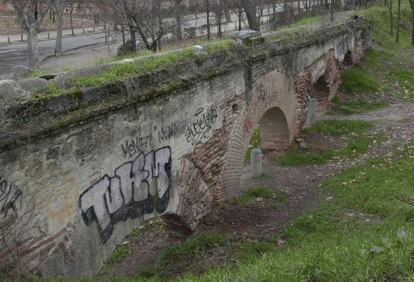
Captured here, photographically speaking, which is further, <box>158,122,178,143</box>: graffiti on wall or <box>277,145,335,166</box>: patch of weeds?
<box>277,145,335,166</box>: patch of weeds

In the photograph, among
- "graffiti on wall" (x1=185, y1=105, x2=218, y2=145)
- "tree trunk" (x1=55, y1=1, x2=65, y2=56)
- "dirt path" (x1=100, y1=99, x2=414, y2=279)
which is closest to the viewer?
"graffiti on wall" (x1=185, y1=105, x2=218, y2=145)

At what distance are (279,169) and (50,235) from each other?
8.17m

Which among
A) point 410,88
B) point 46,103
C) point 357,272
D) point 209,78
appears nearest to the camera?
point 357,272

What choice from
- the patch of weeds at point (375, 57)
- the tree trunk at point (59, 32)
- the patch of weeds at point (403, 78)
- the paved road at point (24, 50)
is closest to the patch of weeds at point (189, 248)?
the patch of weeds at point (403, 78)

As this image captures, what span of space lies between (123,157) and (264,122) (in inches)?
306

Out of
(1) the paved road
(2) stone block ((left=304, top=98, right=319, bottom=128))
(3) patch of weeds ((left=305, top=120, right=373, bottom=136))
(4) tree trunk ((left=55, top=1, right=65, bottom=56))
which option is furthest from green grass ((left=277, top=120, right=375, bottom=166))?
(4) tree trunk ((left=55, top=1, right=65, bottom=56))

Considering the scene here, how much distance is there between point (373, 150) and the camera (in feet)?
44.3

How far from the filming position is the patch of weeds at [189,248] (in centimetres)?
838

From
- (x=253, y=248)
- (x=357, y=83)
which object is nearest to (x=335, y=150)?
(x=253, y=248)

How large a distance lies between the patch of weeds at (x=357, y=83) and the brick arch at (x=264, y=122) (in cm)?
614

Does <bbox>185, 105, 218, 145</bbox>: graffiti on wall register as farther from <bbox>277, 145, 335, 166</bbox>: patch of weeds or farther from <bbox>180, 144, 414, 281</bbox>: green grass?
<bbox>277, 145, 335, 166</bbox>: patch of weeds

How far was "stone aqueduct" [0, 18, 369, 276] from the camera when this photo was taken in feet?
16.5

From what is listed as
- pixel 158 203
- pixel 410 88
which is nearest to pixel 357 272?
pixel 158 203

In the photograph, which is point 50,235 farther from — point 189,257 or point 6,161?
point 189,257
